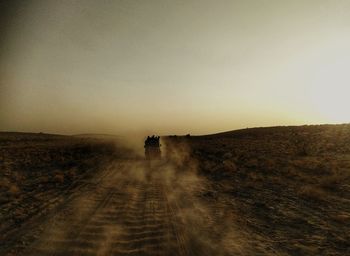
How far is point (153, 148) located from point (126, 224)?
19166 mm

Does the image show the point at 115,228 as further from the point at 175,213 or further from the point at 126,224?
the point at 175,213

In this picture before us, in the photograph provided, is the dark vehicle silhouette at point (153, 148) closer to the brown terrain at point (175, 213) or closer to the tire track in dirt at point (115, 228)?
the brown terrain at point (175, 213)

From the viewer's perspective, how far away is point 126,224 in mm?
8281

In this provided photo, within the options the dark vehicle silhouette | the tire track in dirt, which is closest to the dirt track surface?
the tire track in dirt

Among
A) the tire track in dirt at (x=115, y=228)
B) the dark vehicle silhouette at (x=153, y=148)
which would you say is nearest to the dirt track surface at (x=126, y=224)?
the tire track in dirt at (x=115, y=228)

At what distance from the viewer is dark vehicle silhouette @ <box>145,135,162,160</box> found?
2716 centimetres

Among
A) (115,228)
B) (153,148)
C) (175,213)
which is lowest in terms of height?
(175,213)

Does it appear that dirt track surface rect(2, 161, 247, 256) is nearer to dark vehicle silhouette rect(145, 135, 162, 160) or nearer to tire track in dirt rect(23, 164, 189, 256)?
tire track in dirt rect(23, 164, 189, 256)

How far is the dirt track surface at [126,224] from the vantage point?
661 cm

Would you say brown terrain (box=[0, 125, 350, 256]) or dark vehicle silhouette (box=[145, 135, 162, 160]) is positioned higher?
dark vehicle silhouette (box=[145, 135, 162, 160])

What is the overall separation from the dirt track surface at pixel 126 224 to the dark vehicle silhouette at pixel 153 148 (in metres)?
12.9

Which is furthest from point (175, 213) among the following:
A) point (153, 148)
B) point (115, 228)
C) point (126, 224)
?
point (153, 148)

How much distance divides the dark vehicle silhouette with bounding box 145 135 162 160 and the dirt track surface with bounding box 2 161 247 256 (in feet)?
42.5

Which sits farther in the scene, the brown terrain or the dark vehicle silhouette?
the dark vehicle silhouette
